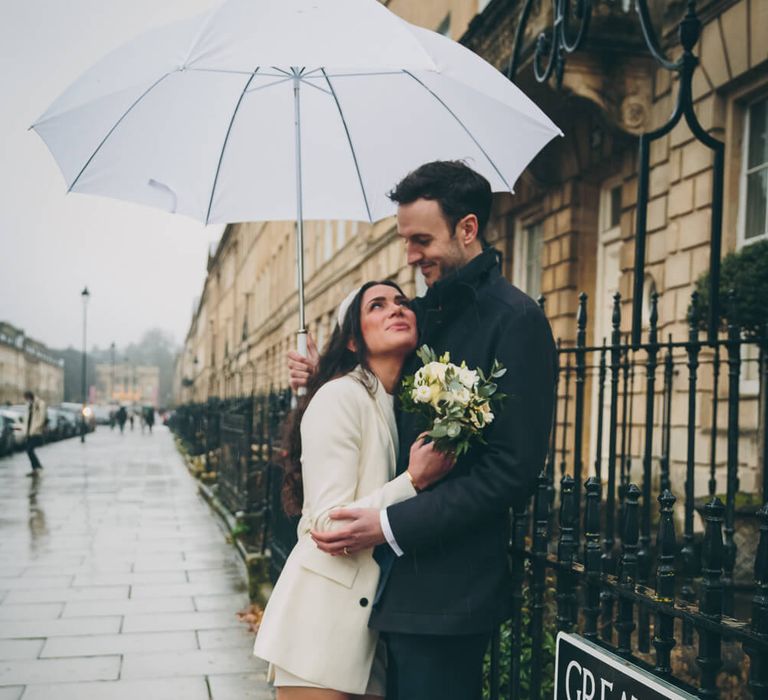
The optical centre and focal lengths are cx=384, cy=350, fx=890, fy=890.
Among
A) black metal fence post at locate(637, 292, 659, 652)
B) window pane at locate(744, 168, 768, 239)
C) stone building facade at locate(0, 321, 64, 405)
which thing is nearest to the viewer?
black metal fence post at locate(637, 292, 659, 652)

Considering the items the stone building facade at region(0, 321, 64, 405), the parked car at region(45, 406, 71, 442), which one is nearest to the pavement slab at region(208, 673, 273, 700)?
the parked car at region(45, 406, 71, 442)

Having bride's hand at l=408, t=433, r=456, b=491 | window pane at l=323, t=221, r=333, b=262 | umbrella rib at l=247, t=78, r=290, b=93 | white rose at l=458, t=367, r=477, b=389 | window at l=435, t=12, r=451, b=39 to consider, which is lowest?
bride's hand at l=408, t=433, r=456, b=491

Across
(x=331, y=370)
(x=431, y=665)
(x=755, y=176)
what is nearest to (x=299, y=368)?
(x=331, y=370)

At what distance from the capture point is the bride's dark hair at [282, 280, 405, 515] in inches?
104

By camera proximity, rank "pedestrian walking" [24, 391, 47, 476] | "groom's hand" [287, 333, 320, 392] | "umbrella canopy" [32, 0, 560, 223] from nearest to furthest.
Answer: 1. "umbrella canopy" [32, 0, 560, 223]
2. "groom's hand" [287, 333, 320, 392]
3. "pedestrian walking" [24, 391, 47, 476]

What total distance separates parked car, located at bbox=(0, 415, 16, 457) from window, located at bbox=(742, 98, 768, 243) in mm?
23372

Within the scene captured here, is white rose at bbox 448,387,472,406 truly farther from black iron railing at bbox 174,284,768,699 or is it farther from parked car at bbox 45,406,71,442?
parked car at bbox 45,406,71,442

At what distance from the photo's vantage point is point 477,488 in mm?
2277

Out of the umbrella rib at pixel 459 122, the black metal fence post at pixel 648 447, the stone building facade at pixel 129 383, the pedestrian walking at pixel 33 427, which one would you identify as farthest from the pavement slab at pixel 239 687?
the stone building facade at pixel 129 383

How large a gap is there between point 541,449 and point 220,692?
137 inches

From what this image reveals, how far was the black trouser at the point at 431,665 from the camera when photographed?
2.36m

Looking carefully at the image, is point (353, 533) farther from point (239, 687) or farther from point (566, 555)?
point (239, 687)

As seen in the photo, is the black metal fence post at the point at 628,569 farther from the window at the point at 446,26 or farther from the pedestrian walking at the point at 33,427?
the pedestrian walking at the point at 33,427

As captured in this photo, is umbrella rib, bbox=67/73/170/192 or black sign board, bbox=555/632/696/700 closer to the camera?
black sign board, bbox=555/632/696/700
